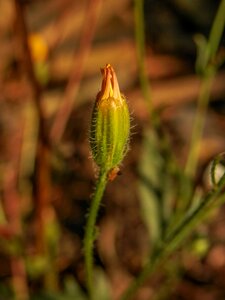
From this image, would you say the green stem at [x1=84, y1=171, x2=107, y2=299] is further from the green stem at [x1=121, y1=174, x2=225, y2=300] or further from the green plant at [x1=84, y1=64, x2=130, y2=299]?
the green stem at [x1=121, y1=174, x2=225, y2=300]

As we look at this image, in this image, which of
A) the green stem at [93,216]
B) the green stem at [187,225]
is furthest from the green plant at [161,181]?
the green stem at [93,216]

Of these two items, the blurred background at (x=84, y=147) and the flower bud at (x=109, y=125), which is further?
the blurred background at (x=84, y=147)

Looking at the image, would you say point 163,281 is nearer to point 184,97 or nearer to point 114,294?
point 114,294

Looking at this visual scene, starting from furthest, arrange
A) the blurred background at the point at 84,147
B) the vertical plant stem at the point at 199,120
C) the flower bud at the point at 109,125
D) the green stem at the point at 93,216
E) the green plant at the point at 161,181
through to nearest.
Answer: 1. the vertical plant stem at the point at 199,120
2. the blurred background at the point at 84,147
3. the green plant at the point at 161,181
4. the green stem at the point at 93,216
5. the flower bud at the point at 109,125

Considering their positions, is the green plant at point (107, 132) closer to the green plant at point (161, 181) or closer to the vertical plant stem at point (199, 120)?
the green plant at point (161, 181)

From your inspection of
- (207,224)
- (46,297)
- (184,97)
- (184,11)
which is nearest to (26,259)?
(46,297)

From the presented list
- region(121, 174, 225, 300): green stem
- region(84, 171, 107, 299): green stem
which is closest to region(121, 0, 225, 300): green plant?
region(121, 174, 225, 300): green stem
